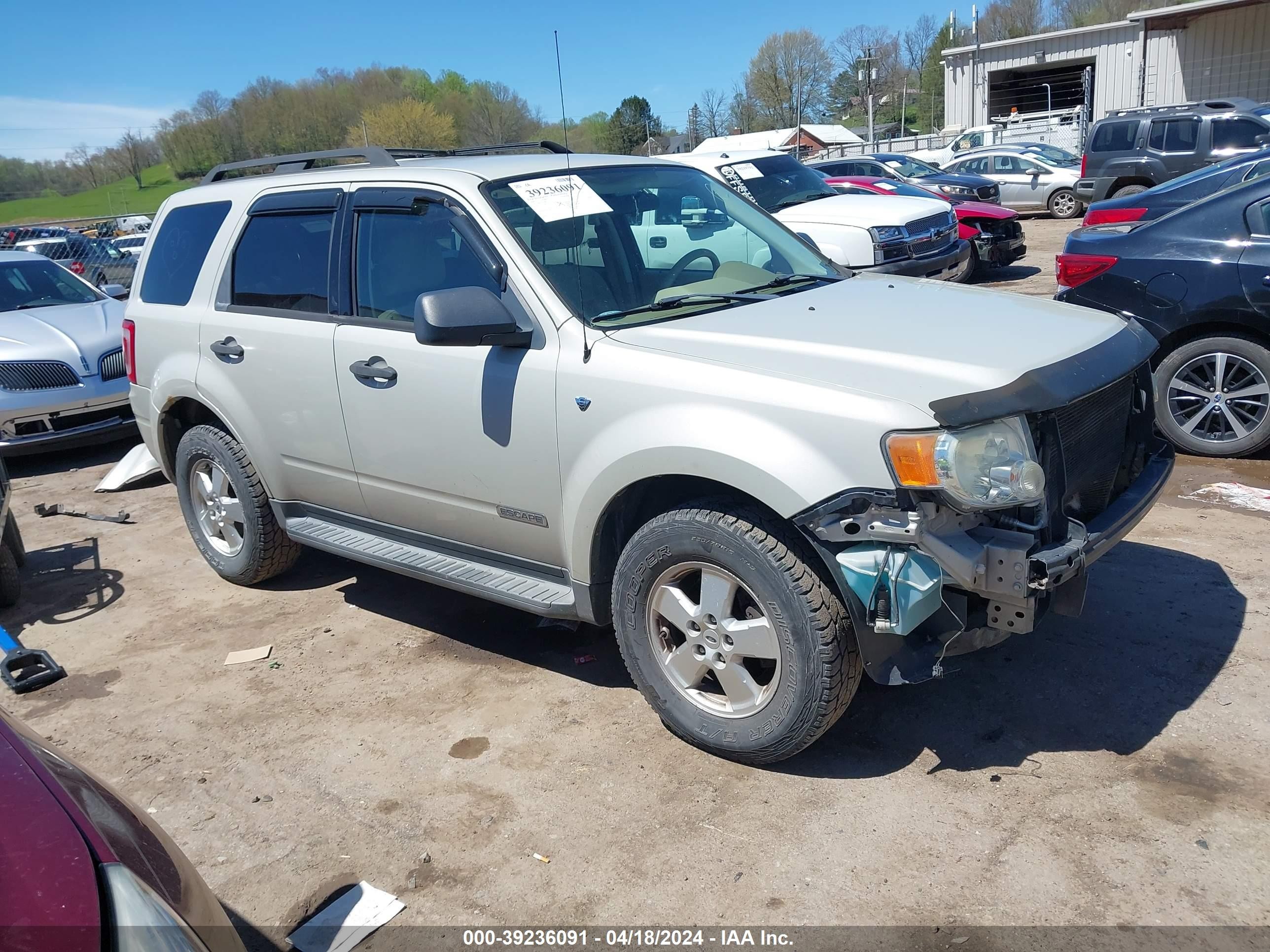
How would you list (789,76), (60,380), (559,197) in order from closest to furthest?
(559,197) < (60,380) < (789,76)

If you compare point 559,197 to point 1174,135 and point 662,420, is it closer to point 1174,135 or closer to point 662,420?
point 662,420

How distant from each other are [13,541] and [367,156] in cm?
314

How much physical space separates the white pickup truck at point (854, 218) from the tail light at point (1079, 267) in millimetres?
3036

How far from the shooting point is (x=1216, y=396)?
5910 millimetres

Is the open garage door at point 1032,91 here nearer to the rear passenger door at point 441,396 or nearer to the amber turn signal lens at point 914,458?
the rear passenger door at point 441,396

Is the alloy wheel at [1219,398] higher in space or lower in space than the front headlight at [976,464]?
lower

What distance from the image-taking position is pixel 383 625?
16.1 ft

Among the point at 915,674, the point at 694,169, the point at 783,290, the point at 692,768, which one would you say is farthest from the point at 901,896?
the point at 694,169

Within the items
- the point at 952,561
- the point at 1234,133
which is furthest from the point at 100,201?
the point at 952,561

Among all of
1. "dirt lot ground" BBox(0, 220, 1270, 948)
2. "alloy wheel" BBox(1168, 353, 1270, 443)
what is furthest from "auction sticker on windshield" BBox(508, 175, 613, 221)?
"alloy wheel" BBox(1168, 353, 1270, 443)

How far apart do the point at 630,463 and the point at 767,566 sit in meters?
0.60

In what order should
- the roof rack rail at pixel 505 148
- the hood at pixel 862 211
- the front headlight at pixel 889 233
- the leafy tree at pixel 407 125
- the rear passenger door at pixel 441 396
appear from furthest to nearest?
the leafy tree at pixel 407 125
the hood at pixel 862 211
the front headlight at pixel 889 233
the roof rack rail at pixel 505 148
the rear passenger door at pixel 441 396

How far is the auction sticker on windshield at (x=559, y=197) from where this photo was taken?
396 cm

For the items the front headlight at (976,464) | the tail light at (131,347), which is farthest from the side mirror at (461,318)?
the tail light at (131,347)
